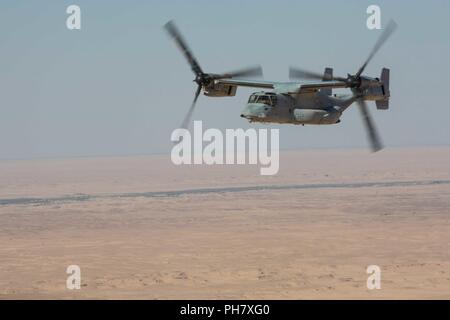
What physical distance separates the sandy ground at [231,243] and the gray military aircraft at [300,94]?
9.38 m

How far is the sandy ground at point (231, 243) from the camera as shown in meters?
48.0

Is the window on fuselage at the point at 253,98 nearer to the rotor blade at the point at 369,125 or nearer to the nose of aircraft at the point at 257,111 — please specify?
the nose of aircraft at the point at 257,111

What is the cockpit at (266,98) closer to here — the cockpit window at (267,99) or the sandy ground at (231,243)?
the cockpit window at (267,99)

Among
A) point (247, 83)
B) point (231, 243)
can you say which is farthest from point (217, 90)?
point (231, 243)

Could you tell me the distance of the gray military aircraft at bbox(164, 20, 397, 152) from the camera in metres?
44.2

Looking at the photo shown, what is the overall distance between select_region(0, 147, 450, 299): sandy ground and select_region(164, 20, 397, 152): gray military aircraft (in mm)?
9376

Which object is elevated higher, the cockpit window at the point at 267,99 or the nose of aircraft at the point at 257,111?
the cockpit window at the point at 267,99

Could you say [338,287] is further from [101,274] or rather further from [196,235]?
[196,235]

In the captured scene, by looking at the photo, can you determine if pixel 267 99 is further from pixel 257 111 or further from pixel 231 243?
pixel 231 243

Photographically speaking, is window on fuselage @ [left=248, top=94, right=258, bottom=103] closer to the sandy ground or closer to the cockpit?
the cockpit

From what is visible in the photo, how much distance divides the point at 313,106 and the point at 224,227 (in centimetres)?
2963

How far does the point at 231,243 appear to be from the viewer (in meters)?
65.1

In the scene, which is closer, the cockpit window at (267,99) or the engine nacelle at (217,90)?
the engine nacelle at (217,90)

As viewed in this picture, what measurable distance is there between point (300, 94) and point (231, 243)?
21189mm
